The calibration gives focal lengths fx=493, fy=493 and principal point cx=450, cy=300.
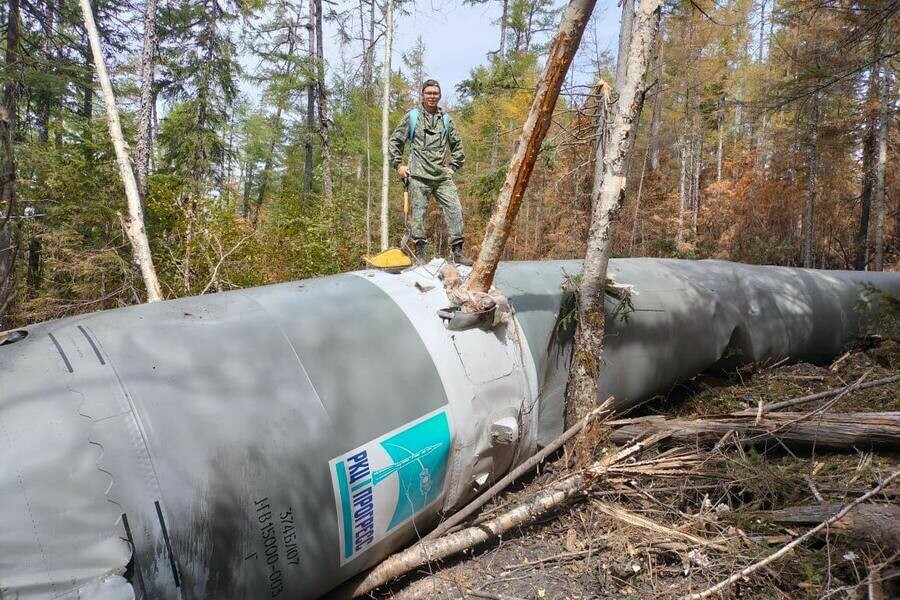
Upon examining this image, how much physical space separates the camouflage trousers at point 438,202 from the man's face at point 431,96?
0.77m

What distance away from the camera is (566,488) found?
3.24 m

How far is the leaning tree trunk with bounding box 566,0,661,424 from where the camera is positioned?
3.49 metres

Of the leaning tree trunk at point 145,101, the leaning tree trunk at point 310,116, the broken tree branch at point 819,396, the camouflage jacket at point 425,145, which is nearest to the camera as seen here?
the broken tree branch at point 819,396

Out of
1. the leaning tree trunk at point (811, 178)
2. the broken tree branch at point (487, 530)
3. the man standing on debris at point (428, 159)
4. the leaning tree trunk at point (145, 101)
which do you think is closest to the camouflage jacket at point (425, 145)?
the man standing on debris at point (428, 159)

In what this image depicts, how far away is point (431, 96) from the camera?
510cm

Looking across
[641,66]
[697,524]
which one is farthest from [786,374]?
[641,66]

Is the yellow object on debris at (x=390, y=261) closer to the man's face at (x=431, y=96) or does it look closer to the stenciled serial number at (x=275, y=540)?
the stenciled serial number at (x=275, y=540)

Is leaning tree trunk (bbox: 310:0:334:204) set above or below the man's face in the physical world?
above

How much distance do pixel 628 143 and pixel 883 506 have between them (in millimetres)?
2606

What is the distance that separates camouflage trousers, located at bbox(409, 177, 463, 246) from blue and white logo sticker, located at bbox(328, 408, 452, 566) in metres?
2.66

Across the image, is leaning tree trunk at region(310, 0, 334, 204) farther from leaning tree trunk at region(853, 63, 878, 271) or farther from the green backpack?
leaning tree trunk at region(853, 63, 878, 271)

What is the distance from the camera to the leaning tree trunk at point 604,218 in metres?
3.49

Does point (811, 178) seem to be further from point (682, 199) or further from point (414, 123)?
point (414, 123)

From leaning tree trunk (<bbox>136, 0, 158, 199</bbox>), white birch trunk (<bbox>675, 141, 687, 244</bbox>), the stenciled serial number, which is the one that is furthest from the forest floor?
white birch trunk (<bbox>675, 141, 687, 244</bbox>)
